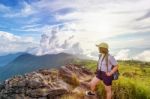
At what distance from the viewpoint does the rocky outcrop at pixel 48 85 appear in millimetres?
27266

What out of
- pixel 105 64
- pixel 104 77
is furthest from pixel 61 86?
pixel 105 64

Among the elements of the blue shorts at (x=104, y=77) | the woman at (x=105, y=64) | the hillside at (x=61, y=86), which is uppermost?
the woman at (x=105, y=64)

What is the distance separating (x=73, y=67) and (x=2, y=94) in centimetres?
659

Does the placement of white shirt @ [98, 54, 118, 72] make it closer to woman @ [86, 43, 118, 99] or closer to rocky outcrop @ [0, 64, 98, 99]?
woman @ [86, 43, 118, 99]

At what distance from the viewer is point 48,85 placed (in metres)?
27.7

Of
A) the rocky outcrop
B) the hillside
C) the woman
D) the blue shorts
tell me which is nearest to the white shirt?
the woman

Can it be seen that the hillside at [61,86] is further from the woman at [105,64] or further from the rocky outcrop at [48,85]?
the woman at [105,64]

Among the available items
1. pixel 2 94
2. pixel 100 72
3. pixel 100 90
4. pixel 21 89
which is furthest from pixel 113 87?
pixel 2 94

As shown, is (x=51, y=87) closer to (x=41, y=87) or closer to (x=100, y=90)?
(x=41, y=87)

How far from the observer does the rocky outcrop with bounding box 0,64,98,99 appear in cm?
2727

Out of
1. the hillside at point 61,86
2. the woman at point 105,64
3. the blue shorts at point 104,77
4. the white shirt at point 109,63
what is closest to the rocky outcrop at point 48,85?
the hillside at point 61,86

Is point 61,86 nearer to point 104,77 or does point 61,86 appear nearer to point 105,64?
point 104,77

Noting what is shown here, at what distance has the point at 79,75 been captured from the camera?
101 ft

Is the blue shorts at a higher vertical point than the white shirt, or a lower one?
lower
